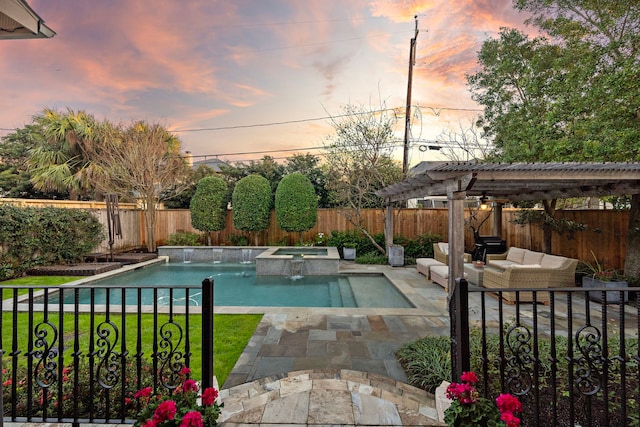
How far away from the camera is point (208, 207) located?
12.5m

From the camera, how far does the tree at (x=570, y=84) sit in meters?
5.54

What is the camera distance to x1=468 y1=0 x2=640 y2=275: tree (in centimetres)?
554

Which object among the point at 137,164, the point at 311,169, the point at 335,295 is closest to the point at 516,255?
the point at 335,295

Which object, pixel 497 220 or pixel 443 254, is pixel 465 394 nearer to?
pixel 443 254

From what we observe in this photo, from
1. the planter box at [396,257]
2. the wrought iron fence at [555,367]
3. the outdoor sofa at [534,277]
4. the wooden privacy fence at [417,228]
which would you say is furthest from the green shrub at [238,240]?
the wrought iron fence at [555,367]

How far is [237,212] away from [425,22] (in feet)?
32.0

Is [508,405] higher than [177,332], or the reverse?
[508,405]

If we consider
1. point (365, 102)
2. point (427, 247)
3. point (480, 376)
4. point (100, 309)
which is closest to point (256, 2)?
point (365, 102)

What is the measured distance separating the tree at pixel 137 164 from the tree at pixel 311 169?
20.2 feet

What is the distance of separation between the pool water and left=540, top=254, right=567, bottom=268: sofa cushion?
3.07m

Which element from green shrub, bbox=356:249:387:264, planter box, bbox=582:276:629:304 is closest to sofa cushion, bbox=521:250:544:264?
planter box, bbox=582:276:629:304

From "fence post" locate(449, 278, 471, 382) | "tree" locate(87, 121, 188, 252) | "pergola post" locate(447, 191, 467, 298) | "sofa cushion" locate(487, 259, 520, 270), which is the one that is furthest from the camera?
"tree" locate(87, 121, 188, 252)

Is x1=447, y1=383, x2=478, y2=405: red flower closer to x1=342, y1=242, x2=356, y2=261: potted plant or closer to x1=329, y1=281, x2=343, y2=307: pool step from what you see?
x1=329, y1=281, x2=343, y2=307: pool step

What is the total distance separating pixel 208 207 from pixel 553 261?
37.1ft
